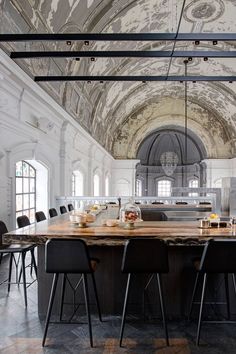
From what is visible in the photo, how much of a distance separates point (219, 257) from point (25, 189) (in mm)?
5264

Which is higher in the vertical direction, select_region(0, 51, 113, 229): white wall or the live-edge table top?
select_region(0, 51, 113, 229): white wall

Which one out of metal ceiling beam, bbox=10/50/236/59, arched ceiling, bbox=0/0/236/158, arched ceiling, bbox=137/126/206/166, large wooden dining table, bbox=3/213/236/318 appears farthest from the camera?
arched ceiling, bbox=137/126/206/166

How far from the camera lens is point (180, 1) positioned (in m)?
7.75

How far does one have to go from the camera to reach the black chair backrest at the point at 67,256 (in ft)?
9.11

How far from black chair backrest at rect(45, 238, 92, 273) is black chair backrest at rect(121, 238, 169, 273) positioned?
1.16 ft

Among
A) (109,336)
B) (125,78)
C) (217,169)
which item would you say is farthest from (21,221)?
(217,169)

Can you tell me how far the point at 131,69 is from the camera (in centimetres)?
1152

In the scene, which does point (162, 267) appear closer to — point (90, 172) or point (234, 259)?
point (234, 259)

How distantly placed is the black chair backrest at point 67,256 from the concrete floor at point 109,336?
2.23 ft

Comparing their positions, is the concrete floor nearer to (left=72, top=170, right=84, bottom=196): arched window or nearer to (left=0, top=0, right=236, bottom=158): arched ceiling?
(left=0, top=0, right=236, bottom=158): arched ceiling

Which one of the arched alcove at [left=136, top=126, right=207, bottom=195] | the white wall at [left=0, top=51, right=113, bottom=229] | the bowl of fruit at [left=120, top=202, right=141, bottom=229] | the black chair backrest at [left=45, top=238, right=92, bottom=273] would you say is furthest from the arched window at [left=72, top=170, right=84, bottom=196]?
the arched alcove at [left=136, top=126, right=207, bottom=195]

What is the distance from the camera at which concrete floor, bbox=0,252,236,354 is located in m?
2.79

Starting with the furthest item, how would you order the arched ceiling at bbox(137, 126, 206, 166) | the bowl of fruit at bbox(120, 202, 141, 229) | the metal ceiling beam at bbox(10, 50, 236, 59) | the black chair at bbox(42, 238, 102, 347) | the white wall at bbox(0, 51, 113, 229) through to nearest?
1. the arched ceiling at bbox(137, 126, 206, 166)
2. the white wall at bbox(0, 51, 113, 229)
3. the metal ceiling beam at bbox(10, 50, 236, 59)
4. the bowl of fruit at bbox(120, 202, 141, 229)
5. the black chair at bbox(42, 238, 102, 347)

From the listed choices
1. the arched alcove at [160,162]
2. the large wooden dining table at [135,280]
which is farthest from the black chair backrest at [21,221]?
the arched alcove at [160,162]
